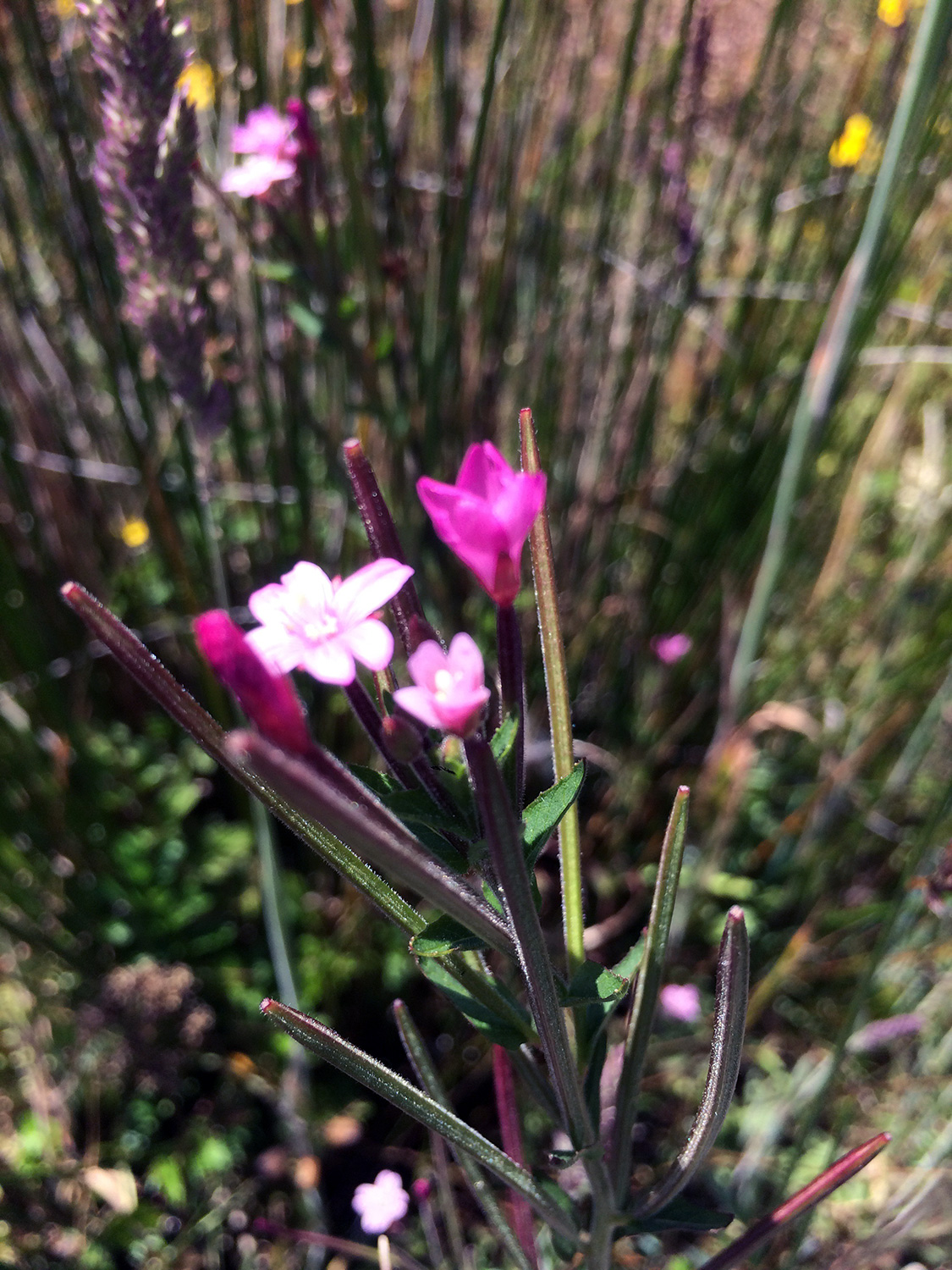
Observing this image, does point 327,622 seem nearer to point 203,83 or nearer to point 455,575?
point 455,575

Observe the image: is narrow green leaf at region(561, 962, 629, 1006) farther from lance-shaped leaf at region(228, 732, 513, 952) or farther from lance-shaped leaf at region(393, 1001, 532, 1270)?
lance-shaped leaf at region(393, 1001, 532, 1270)

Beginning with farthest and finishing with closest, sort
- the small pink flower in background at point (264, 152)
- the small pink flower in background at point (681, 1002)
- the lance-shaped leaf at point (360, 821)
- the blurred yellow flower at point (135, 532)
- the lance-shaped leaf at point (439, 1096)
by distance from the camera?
the blurred yellow flower at point (135, 532)
the small pink flower in background at point (681, 1002)
the small pink flower in background at point (264, 152)
the lance-shaped leaf at point (439, 1096)
the lance-shaped leaf at point (360, 821)

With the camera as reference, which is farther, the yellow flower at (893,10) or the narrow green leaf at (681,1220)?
the yellow flower at (893,10)

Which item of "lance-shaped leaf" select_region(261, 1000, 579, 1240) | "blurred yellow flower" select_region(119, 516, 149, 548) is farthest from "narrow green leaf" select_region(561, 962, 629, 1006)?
"blurred yellow flower" select_region(119, 516, 149, 548)

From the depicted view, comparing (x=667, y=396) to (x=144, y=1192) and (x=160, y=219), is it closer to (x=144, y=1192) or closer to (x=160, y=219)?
(x=160, y=219)

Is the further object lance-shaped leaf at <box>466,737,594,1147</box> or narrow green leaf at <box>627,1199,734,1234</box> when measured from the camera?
narrow green leaf at <box>627,1199,734,1234</box>

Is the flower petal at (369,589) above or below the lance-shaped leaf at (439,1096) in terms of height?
above

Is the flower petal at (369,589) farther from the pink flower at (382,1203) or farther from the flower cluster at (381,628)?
the pink flower at (382,1203)

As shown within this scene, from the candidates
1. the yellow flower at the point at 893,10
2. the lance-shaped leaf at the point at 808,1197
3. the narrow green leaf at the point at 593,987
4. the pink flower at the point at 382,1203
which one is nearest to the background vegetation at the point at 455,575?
the yellow flower at the point at 893,10
